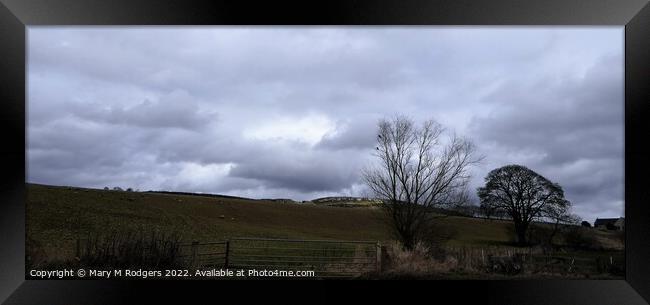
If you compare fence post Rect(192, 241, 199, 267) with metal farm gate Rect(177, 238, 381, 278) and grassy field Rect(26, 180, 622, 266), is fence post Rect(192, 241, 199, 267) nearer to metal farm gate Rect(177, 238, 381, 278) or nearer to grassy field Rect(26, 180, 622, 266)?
metal farm gate Rect(177, 238, 381, 278)

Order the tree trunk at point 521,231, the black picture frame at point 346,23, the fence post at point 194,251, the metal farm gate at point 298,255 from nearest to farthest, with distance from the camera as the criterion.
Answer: the black picture frame at point 346,23
the fence post at point 194,251
the metal farm gate at point 298,255
the tree trunk at point 521,231

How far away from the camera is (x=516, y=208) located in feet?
40.1

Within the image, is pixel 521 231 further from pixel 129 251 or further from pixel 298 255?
pixel 129 251

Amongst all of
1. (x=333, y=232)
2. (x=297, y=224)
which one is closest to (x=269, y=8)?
(x=333, y=232)

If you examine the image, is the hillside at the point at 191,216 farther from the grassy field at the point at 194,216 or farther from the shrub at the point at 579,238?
the shrub at the point at 579,238

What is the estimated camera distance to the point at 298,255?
991 centimetres

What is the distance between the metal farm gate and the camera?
9844 millimetres

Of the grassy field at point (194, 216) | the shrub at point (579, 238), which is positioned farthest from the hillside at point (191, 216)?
the shrub at point (579, 238)

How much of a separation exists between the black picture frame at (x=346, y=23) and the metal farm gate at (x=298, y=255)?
4.24 m

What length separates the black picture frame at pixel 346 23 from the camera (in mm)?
5234

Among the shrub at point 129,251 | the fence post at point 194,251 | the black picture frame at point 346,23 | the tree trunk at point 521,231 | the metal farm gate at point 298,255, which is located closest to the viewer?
the black picture frame at point 346,23

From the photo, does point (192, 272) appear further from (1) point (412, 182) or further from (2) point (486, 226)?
(2) point (486, 226)

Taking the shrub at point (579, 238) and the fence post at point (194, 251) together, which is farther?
the shrub at point (579, 238)

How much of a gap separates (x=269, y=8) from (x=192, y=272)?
15.6ft
